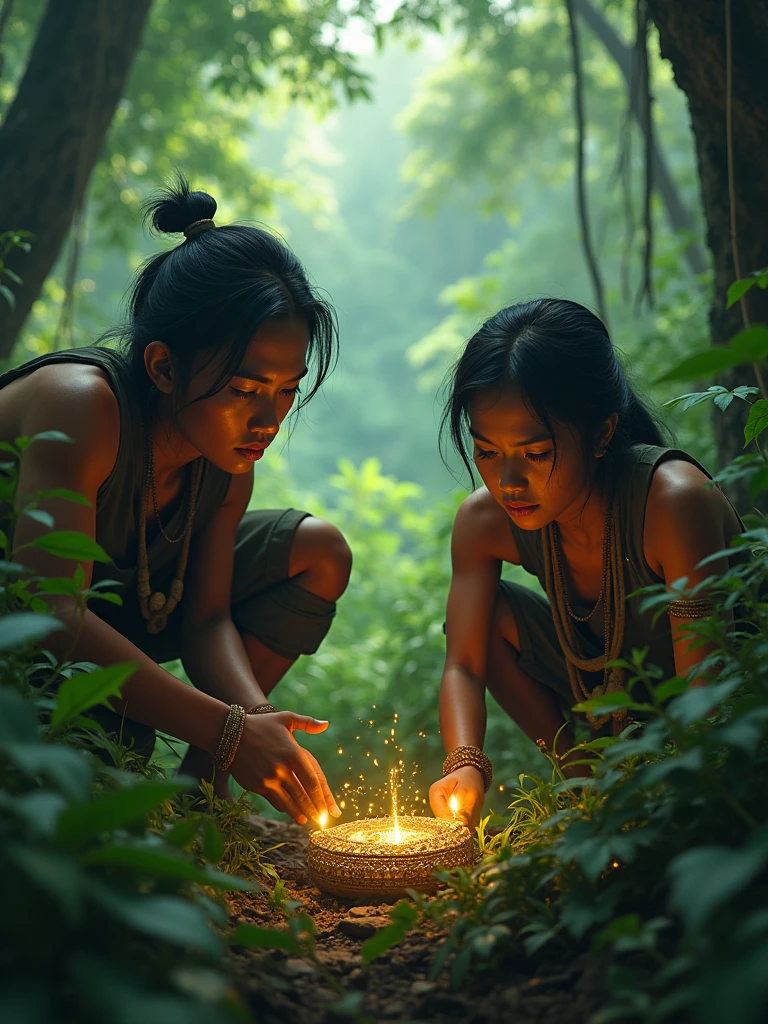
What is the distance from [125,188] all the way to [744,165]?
6.25 metres

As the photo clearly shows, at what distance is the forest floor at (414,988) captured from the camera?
121 cm

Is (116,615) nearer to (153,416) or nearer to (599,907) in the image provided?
(153,416)

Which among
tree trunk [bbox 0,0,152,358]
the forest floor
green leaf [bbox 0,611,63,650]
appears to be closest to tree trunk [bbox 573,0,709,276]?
tree trunk [bbox 0,0,152,358]

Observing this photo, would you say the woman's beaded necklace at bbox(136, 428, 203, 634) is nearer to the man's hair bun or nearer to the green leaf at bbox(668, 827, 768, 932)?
the man's hair bun

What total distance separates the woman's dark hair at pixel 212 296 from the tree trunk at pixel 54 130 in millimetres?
1157

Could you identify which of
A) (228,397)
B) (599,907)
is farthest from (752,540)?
(228,397)

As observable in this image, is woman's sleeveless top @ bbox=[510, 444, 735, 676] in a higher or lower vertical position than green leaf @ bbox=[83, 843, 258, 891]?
higher

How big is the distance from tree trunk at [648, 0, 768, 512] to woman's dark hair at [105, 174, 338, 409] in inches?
53.1

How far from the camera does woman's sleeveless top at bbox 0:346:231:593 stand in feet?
7.72

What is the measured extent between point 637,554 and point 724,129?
4.66 ft

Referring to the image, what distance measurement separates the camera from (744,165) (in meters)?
2.88

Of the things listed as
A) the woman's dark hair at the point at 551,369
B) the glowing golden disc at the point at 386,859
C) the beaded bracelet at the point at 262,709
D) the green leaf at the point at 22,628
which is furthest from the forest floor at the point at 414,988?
the woman's dark hair at the point at 551,369

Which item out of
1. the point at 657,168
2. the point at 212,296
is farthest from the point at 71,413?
the point at 657,168

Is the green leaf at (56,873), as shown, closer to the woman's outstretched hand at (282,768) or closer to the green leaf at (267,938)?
the green leaf at (267,938)
